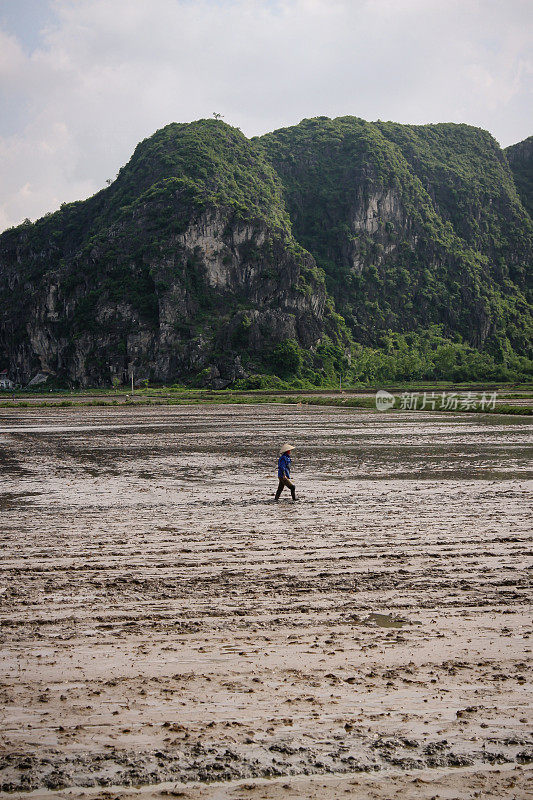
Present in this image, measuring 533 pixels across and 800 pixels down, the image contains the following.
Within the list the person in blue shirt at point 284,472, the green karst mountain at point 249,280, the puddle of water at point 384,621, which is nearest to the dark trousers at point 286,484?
the person in blue shirt at point 284,472

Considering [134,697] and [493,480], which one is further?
[493,480]

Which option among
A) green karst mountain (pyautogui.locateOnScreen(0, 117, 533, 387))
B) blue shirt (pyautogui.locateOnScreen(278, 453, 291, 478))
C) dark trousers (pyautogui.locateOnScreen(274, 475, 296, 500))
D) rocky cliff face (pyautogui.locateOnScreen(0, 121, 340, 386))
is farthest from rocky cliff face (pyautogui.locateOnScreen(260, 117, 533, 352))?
dark trousers (pyautogui.locateOnScreen(274, 475, 296, 500))

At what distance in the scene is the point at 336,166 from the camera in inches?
7623

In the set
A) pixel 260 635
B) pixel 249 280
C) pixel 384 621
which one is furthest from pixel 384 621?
pixel 249 280

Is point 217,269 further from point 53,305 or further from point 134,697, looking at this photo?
point 134,697

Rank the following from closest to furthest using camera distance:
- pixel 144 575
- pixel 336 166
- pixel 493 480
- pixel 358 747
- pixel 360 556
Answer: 1. pixel 358 747
2. pixel 144 575
3. pixel 360 556
4. pixel 493 480
5. pixel 336 166

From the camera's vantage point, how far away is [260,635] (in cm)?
686

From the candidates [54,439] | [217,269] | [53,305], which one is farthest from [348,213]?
[54,439]

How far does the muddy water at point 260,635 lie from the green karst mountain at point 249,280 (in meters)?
104

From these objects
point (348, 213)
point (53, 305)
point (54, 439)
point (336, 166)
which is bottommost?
point (54, 439)

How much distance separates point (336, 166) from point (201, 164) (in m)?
51.7

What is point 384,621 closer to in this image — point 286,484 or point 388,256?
point 286,484

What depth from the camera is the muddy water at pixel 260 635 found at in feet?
16.1

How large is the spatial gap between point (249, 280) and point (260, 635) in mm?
134778
